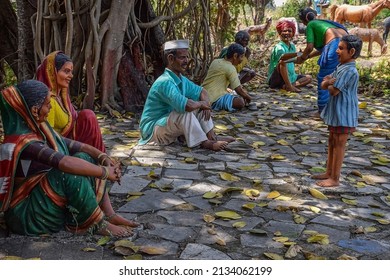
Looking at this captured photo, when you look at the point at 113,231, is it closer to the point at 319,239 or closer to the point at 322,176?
the point at 319,239

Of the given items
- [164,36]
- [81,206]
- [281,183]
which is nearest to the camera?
[81,206]

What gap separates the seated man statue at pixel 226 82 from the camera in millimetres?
6207

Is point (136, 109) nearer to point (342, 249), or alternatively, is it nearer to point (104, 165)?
point (104, 165)

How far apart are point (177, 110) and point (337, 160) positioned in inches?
61.3

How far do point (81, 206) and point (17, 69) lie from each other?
4355 mm

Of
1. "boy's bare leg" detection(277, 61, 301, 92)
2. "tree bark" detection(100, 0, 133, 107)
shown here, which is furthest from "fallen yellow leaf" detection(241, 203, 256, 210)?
"boy's bare leg" detection(277, 61, 301, 92)

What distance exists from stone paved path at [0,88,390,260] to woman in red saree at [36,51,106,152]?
0.55 metres

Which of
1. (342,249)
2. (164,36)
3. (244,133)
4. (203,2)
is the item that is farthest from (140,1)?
(342,249)

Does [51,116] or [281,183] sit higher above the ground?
[51,116]

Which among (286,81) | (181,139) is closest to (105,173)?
(181,139)

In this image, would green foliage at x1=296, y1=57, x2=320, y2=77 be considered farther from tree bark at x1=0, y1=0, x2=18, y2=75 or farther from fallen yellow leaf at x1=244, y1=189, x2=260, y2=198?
fallen yellow leaf at x1=244, y1=189, x2=260, y2=198

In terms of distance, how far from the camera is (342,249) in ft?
9.29

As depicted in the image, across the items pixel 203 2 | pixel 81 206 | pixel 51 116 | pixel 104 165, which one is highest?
pixel 203 2

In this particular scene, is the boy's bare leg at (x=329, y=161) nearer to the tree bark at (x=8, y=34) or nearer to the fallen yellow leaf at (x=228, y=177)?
the fallen yellow leaf at (x=228, y=177)
